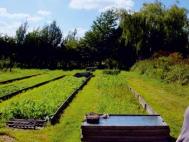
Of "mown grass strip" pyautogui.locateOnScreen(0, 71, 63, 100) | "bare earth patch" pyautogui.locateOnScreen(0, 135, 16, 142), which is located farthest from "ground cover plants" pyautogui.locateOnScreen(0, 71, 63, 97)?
"bare earth patch" pyautogui.locateOnScreen(0, 135, 16, 142)

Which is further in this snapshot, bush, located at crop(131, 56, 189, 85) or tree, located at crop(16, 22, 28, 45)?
tree, located at crop(16, 22, 28, 45)

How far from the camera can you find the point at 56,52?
7800 centimetres

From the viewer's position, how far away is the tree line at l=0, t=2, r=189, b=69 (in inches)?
2484

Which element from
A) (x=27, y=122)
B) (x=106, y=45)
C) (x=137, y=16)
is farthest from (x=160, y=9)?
(x=27, y=122)

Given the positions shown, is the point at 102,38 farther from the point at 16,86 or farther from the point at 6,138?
the point at 6,138

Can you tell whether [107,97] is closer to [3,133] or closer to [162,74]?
[3,133]

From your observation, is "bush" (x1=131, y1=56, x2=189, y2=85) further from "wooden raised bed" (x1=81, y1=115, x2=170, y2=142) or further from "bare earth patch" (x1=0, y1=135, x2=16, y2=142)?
"bare earth patch" (x1=0, y1=135, x2=16, y2=142)

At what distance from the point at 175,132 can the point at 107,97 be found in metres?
10.3

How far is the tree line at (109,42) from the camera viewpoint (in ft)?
207

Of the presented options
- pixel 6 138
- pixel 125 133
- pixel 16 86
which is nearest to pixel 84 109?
pixel 6 138

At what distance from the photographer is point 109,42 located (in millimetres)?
82750

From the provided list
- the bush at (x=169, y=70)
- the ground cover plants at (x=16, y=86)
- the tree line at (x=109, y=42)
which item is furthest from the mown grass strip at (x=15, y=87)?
the tree line at (x=109, y=42)

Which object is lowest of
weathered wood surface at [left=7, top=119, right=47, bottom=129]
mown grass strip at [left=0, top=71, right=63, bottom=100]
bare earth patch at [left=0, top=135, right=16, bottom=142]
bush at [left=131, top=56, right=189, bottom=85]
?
bare earth patch at [left=0, top=135, right=16, bottom=142]

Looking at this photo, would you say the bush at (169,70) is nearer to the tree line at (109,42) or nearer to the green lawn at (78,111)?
the green lawn at (78,111)
